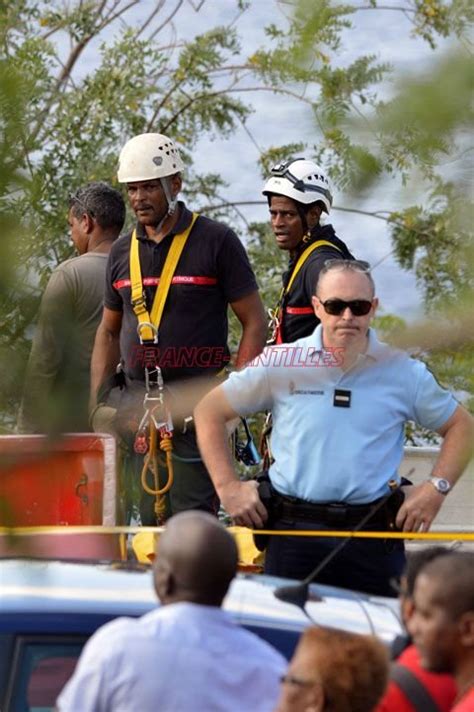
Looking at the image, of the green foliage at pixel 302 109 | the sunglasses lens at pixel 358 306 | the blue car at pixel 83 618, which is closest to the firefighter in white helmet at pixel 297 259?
the sunglasses lens at pixel 358 306

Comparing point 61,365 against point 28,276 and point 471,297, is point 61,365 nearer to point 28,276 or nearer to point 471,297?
point 28,276

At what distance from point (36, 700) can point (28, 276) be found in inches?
92.4

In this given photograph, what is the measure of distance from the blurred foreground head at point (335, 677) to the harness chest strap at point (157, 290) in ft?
8.57

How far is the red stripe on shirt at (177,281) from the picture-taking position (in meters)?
5.37

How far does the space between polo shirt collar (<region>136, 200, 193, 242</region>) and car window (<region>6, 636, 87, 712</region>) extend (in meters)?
2.29

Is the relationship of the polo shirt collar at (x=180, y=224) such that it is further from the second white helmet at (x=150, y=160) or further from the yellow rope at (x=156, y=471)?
the yellow rope at (x=156, y=471)

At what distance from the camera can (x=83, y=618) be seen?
345 centimetres

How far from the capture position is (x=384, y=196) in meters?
1.12

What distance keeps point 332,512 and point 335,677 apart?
1.70 metres

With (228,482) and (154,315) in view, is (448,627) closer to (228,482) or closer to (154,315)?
(228,482)

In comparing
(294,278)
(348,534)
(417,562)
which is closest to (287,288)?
(294,278)

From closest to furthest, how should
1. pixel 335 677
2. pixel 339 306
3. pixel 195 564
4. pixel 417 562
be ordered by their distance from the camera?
pixel 335 677
pixel 195 564
pixel 417 562
pixel 339 306

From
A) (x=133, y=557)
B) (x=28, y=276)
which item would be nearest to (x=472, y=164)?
(x=28, y=276)

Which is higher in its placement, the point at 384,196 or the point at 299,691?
the point at 384,196
